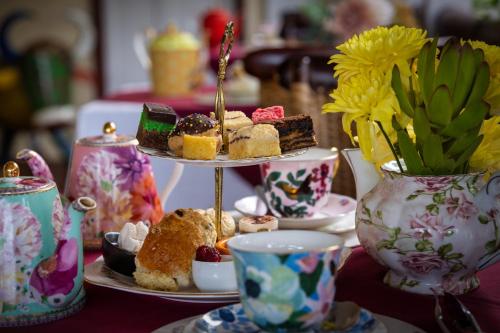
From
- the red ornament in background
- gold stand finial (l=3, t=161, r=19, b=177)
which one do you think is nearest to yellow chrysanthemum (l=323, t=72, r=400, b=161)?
gold stand finial (l=3, t=161, r=19, b=177)

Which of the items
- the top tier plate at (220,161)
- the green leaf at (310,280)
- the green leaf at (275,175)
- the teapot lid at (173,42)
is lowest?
the green leaf at (310,280)

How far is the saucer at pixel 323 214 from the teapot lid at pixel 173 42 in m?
1.34

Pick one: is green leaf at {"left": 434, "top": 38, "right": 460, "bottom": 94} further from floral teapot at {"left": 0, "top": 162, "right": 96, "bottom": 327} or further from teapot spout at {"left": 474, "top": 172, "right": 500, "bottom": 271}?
floral teapot at {"left": 0, "top": 162, "right": 96, "bottom": 327}

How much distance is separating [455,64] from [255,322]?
1.09 ft

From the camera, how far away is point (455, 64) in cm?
81

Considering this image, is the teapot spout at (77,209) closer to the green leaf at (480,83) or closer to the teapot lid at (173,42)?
the green leaf at (480,83)

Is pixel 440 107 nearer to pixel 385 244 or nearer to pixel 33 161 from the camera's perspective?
pixel 385 244

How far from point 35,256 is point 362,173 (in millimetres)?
412

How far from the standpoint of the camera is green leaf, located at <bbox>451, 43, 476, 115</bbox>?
0.81 meters

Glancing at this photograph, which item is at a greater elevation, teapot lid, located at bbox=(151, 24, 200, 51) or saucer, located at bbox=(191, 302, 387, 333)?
teapot lid, located at bbox=(151, 24, 200, 51)

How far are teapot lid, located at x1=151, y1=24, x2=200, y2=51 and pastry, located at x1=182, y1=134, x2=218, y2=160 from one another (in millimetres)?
1637

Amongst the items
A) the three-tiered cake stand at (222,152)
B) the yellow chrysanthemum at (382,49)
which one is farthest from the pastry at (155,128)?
the yellow chrysanthemum at (382,49)

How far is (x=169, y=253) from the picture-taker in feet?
2.80

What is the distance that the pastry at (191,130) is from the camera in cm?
92
